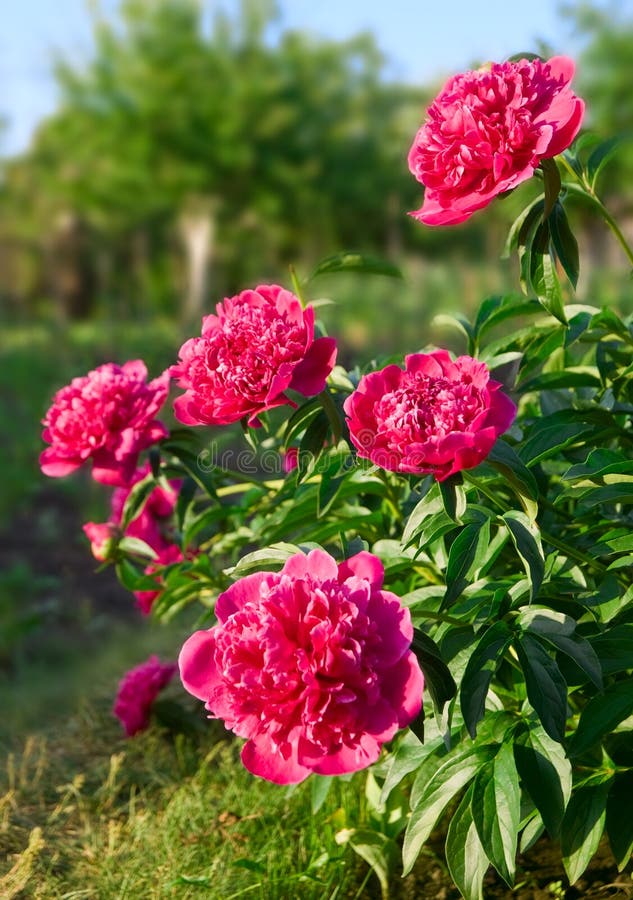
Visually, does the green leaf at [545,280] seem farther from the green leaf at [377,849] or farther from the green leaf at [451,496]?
Result: the green leaf at [377,849]

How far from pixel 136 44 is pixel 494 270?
24.0 feet

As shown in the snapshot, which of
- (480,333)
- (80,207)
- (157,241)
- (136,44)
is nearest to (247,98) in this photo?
(136,44)

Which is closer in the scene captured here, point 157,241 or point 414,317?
point 414,317

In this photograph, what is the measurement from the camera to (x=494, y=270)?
37.3 feet

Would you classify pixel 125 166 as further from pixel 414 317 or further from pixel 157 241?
pixel 414 317

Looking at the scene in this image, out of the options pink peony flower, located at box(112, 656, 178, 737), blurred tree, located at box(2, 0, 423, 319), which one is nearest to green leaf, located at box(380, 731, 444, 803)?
pink peony flower, located at box(112, 656, 178, 737)

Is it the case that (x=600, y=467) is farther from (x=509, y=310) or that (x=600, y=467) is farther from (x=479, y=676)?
(x=509, y=310)

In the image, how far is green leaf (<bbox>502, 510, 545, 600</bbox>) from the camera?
1.20m

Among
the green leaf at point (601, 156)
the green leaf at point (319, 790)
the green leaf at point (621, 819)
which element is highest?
the green leaf at point (601, 156)

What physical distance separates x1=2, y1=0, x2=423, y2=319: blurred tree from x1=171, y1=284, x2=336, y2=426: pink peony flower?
12783 mm

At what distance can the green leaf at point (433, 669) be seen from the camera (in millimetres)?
1176

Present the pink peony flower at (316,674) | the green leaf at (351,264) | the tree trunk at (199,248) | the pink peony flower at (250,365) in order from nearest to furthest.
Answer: the pink peony flower at (316,674) → the pink peony flower at (250,365) → the green leaf at (351,264) → the tree trunk at (199,248)

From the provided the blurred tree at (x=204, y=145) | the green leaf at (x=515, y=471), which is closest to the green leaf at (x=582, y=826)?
the green leaf at (x=515, y=471)

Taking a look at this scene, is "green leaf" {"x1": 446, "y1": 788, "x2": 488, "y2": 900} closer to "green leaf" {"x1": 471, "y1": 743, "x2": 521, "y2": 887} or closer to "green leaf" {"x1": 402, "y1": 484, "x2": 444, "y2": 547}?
"green leaf" {"x1": 471, "y1": 743, "x2": 521, "y2": 887}
